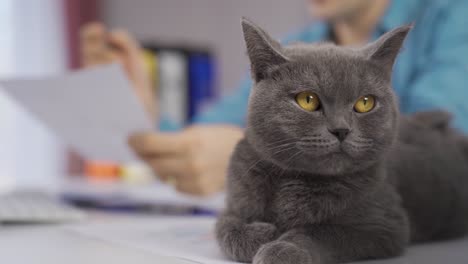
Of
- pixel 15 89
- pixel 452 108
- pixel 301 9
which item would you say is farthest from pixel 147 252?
pixel 301 9

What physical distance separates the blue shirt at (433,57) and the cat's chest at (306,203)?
65cm

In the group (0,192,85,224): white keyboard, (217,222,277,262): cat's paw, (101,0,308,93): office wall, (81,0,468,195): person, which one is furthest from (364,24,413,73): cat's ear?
(101,0,308,93): office wall

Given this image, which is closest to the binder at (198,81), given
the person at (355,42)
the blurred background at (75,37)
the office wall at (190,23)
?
the blurred background at (75,37)

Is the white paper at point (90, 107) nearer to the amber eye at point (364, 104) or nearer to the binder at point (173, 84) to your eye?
the amber eye at point (364, 104)

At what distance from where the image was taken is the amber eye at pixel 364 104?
0.62m

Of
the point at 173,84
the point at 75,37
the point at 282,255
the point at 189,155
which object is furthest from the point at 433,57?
the point at 75,37

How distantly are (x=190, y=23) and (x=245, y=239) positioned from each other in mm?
2558

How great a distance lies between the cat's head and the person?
472mm

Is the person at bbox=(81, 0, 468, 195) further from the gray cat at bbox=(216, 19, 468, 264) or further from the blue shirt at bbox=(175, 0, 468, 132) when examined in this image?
the gray cat at bbox=(216, 19, 468, 264)

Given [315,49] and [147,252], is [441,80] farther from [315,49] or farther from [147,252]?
[147,252]

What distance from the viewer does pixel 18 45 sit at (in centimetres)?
256

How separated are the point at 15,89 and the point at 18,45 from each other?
4.92ft

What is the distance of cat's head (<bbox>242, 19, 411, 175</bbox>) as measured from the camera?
60cm

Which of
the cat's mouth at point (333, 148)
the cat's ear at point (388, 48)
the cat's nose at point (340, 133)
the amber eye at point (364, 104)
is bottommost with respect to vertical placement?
the cat's mouth at point (333, 148)
